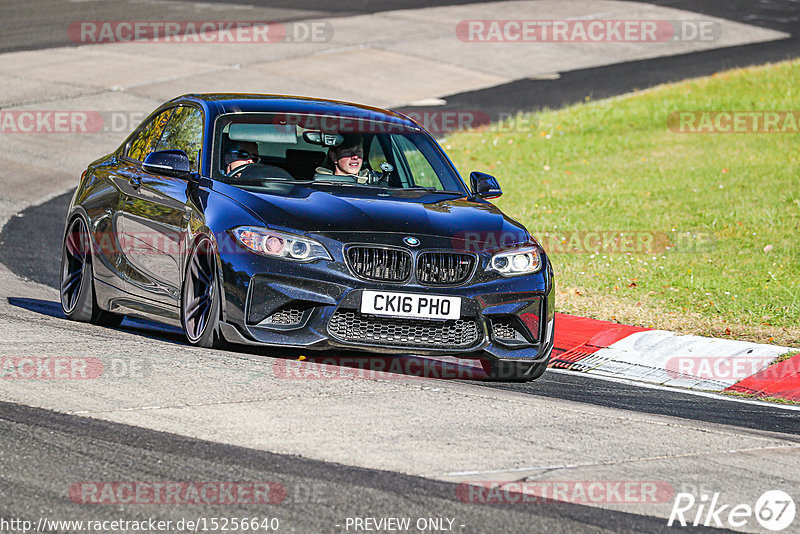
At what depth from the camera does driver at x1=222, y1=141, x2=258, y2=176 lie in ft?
27.0

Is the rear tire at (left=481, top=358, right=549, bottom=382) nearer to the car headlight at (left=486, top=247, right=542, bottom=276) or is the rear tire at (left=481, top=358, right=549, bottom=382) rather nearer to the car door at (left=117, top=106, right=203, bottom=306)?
the car headlight at (left=486, top=247, right=542, bottom=276)

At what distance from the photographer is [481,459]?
548 cm

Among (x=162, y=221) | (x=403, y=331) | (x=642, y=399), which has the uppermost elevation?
(x=162, y=221)

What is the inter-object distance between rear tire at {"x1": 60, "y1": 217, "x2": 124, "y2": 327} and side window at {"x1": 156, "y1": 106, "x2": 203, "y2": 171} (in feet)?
3.03

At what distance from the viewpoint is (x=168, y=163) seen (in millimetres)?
7941

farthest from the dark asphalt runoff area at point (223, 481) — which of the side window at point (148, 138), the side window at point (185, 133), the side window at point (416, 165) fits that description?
the side window at point (148, 138)

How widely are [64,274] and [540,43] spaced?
22.1 meters

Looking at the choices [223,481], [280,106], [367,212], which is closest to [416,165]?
[280,106]

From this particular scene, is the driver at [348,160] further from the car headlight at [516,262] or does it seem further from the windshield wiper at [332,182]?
the car headlight at [516,262]

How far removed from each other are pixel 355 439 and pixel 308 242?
175cm

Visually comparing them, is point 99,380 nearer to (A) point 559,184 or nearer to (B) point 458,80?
(A) point 559,184

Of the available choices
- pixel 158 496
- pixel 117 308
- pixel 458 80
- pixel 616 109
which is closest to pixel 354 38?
pixel 458 80

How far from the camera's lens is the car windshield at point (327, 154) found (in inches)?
325

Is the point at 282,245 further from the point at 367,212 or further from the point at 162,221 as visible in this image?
the point at 162,221
